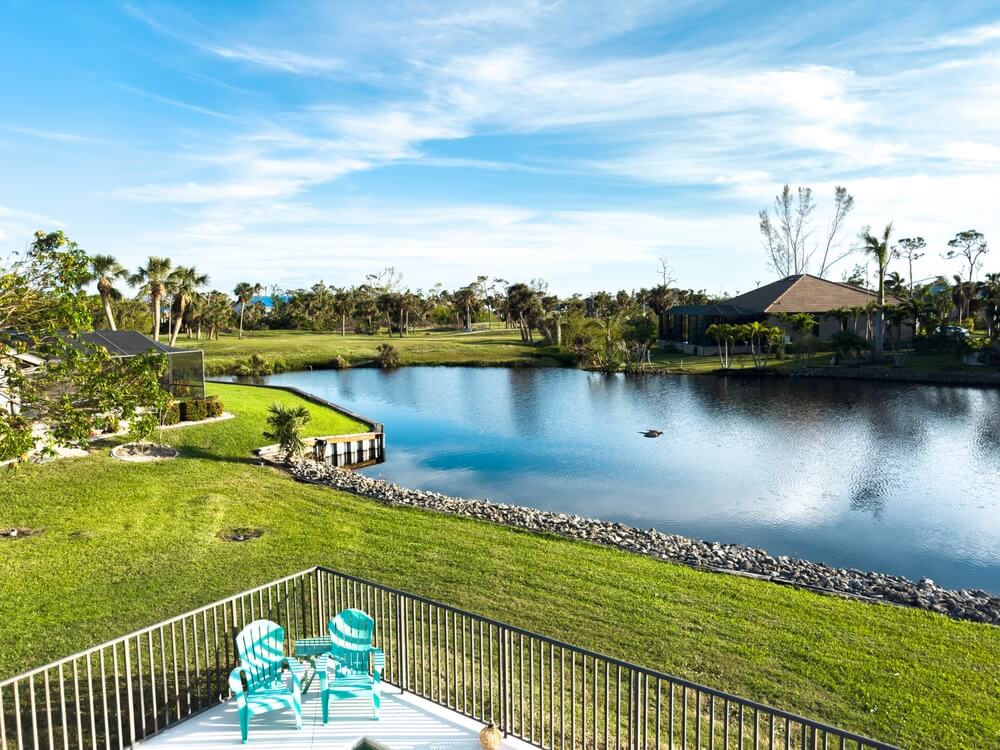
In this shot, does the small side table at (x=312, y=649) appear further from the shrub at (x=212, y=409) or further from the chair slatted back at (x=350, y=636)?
the shrub at (x=212, y=409)

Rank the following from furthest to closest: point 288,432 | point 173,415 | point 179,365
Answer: point 179,365, point 173,415, point 288,432

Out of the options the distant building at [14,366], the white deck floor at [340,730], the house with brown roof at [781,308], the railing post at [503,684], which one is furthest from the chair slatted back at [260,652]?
the house with brown roof at [781,308]

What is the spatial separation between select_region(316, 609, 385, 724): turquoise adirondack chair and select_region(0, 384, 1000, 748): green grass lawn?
131 inches

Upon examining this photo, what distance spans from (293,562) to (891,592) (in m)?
10.9

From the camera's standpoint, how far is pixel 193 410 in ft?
78.9

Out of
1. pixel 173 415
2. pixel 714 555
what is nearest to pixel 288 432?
pixel 173 415

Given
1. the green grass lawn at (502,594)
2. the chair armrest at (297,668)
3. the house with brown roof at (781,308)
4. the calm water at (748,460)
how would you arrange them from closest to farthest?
the chair armrest at (297,668)
the green grass lawn at (502,594)
the calm water at (748,460)
the house with brown roof at (781,308)

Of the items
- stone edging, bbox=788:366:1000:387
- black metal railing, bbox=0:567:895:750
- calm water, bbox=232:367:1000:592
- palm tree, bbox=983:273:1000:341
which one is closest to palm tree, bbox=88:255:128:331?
calm water, bbox=232:367:1000:592

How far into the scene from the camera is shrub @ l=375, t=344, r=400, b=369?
196ft

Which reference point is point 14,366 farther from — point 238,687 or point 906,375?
point 906,375

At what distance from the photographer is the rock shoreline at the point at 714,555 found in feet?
38.8

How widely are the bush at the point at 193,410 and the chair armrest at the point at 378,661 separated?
19.2 m

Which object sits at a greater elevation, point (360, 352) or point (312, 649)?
point (360, 352)

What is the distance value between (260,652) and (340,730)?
112cm
